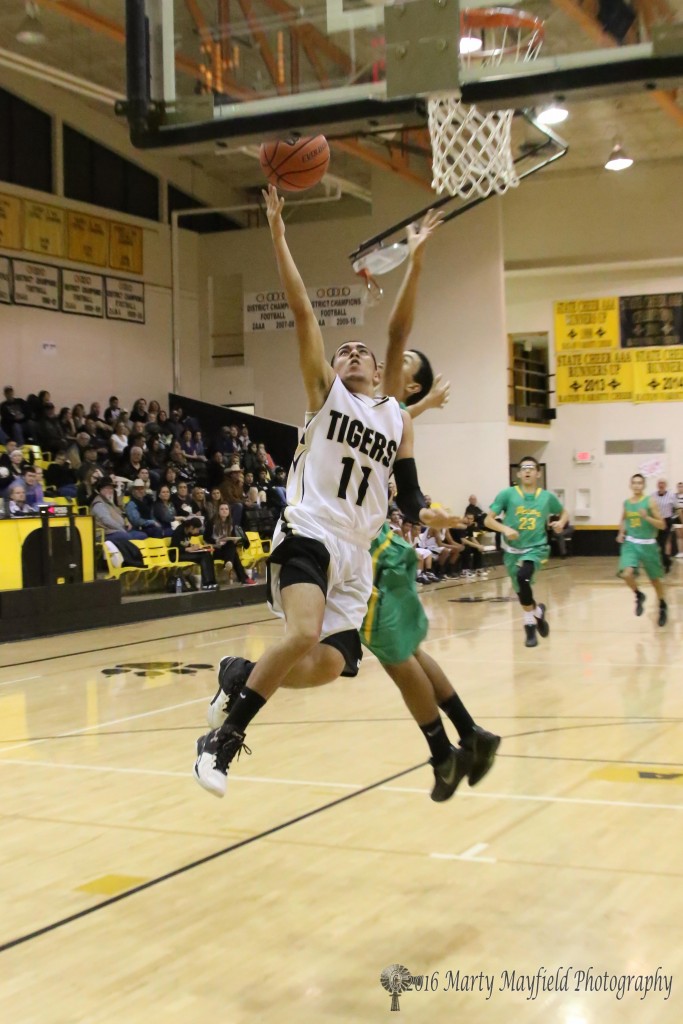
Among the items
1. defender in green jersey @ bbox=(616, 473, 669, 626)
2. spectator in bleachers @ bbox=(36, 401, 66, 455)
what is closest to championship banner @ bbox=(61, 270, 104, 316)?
spectator in bleachers @ bbox=(36, 401, 66, 455)

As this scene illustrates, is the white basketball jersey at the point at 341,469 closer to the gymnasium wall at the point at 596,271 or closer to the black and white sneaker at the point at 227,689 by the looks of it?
the black and white sneaker at the point at 227,689

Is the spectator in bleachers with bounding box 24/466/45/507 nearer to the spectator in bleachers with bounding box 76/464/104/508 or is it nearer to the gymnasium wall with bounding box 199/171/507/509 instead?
the spectator in bleachers with bounding box 76/464/104/508

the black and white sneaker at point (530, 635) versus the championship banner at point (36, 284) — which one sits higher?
the championship banner at point (36, 284)

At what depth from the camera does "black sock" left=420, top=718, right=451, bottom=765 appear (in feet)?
14.9

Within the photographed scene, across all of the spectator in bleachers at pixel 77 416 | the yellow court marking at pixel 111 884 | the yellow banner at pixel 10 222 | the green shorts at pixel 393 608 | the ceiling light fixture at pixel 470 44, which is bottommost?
the yellow court marking at pixel 111 884

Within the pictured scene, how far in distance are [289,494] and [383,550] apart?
1.85ft

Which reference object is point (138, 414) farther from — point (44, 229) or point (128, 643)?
point (128, 643)

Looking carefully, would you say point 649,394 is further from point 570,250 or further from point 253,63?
point 253,63

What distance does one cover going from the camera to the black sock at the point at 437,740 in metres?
4.54

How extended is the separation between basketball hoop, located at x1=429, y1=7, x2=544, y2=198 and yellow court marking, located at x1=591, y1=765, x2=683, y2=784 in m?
3.60

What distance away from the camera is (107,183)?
23.2 m

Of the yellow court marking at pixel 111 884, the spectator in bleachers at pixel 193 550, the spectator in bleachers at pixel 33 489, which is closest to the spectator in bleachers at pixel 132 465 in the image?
the spectator in bleachers at pixel 193 550

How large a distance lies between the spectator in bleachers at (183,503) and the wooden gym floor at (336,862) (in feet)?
27.5

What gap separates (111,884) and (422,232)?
2.91 metres
